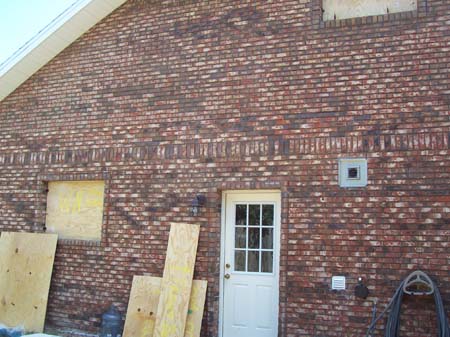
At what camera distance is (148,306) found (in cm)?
765

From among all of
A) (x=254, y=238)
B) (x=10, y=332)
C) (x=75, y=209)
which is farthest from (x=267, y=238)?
(x=10, y=332)

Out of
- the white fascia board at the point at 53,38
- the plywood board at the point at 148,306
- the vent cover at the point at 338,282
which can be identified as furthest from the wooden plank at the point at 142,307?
the white fascia board at the point at 53,38

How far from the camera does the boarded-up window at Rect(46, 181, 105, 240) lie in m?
8.48

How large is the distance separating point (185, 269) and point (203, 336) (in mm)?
986

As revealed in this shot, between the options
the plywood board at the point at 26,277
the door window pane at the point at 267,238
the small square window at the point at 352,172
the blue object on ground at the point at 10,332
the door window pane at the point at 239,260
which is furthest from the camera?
the plywood board at the point at 26,277

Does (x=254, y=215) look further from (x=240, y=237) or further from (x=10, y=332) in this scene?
(x=10, y=332)

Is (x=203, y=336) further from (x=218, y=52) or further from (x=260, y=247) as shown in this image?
(x=218, y=52)

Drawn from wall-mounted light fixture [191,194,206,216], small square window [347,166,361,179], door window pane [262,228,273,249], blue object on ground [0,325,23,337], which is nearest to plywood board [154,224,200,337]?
wall-mounted light fixture [191,194,206,216]

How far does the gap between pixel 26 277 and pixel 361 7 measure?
6854mm

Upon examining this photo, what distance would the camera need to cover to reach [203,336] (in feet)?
24.2

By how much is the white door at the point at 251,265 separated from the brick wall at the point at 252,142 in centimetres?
25

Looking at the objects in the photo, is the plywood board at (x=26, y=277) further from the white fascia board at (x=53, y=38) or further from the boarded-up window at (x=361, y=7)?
the boarded-up window at (x=361, y=7)

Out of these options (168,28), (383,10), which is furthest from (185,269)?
(383,10)

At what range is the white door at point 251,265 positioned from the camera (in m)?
7.32
